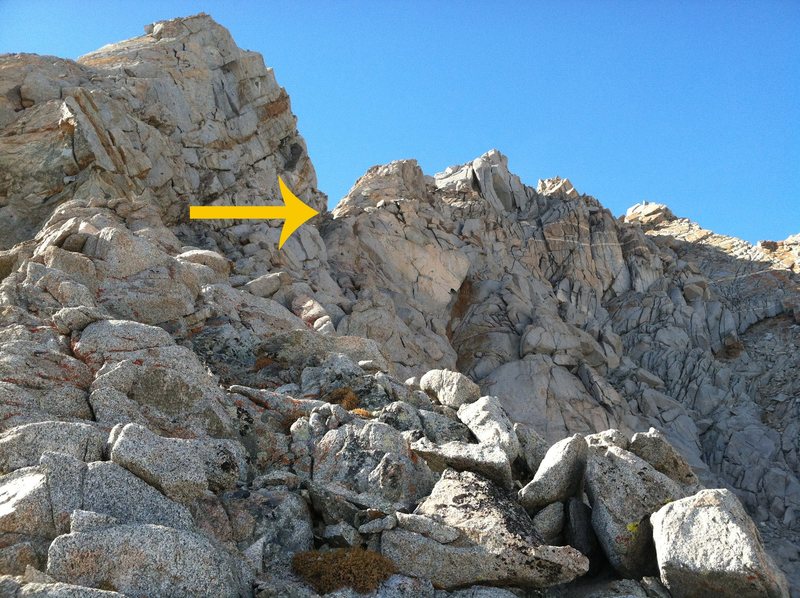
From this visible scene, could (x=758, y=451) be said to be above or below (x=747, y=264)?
below

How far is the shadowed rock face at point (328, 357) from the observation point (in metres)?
14.7

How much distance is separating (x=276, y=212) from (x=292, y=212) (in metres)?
3.06

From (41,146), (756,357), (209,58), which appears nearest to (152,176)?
(41,146)

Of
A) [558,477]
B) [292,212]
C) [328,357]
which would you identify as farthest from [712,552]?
[292,212]

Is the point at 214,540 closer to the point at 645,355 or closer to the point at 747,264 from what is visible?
the point at 645,355

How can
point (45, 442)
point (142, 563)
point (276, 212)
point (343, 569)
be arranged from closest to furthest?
point (142, 563) < point (343, 569) < point (45, 442) < point (276, 212)

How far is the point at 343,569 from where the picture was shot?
46.3 ft

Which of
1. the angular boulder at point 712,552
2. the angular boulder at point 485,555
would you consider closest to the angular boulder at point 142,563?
the angular boulder at point 485,555

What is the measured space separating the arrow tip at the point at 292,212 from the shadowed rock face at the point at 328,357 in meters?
1.31

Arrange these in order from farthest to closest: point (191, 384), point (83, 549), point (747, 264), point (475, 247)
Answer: point (747, 264) → point (475, 247) → point (191, 384) → point (83, 549)

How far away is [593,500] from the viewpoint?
17172 millimetres

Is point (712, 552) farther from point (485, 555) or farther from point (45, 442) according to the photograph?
point (45, 442)

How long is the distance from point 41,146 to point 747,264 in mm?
85498

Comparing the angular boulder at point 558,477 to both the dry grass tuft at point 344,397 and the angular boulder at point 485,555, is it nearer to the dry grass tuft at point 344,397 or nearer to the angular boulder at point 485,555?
the angular boulder at point 485,555
